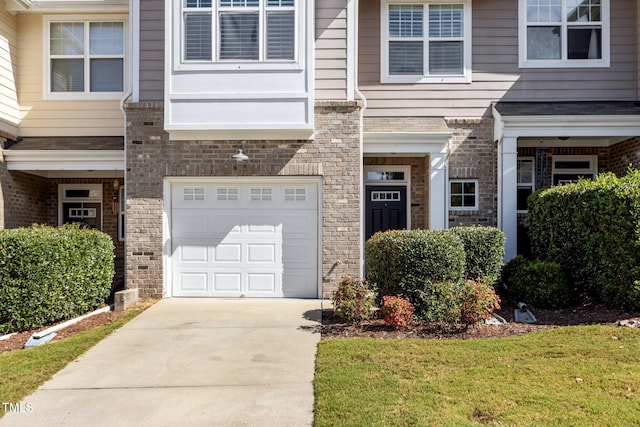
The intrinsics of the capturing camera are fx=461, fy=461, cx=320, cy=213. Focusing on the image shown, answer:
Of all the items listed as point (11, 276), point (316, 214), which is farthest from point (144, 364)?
point (316, 214)

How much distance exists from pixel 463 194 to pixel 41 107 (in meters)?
9.38

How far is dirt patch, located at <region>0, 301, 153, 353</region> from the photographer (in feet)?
21.9

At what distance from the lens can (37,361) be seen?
5629mm

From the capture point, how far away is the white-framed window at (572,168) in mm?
10758

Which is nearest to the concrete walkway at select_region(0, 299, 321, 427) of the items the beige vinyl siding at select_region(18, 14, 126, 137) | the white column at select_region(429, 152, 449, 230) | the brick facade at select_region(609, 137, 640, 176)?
the white column at select_region(429, 152, 449, 230)

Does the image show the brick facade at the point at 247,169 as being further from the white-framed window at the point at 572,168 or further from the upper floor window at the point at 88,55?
the white-framed window at the point at 572,168

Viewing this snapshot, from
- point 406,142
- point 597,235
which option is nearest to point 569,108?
point 406,142

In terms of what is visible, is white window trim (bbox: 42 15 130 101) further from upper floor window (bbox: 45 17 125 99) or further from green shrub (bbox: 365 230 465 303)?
green shrub (bbox: 365 230 465 303)

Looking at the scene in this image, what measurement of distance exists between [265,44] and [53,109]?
519cm

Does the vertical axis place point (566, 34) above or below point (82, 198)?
above

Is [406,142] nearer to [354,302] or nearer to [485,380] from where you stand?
[354,302]

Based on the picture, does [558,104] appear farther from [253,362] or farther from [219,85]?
[253,362]

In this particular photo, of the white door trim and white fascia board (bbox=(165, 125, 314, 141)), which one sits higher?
white fascia board (bbox=(165, 125, 314, 141))

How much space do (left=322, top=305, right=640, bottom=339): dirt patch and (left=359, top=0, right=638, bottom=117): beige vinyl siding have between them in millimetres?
4832
